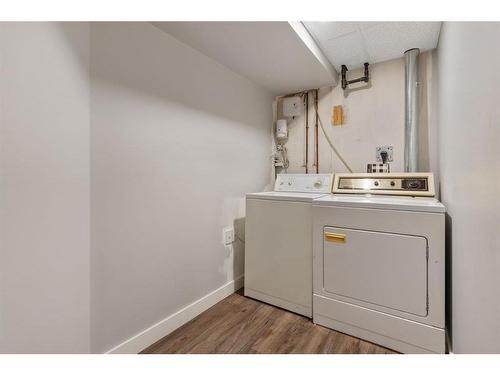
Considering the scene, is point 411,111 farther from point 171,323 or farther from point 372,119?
point 171,323

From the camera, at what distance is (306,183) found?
2.14m

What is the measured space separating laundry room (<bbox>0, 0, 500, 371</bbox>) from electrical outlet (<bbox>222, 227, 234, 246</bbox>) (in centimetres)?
3

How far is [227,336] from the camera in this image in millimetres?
1435

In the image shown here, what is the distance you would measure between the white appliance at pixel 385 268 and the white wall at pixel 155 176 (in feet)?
2.73

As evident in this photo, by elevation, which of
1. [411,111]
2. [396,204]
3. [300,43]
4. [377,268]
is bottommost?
[377,268]

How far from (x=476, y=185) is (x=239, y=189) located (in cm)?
158

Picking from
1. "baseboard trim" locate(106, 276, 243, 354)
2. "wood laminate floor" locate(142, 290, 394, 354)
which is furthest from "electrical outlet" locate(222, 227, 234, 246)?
"wood laminate floor" locate(142, 290, 394, 354)

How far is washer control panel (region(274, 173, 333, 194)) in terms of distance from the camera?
6.66ft

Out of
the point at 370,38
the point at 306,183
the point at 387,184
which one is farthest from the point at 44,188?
the point at 370,38

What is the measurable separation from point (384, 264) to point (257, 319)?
3.04 feet

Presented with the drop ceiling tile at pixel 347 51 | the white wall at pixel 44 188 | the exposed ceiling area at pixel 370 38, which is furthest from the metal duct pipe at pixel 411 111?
the white wall at pixel 44 188

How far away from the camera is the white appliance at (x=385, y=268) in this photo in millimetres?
1218

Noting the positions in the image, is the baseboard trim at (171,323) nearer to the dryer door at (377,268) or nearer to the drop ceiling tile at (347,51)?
the dryer door at (377,268)
